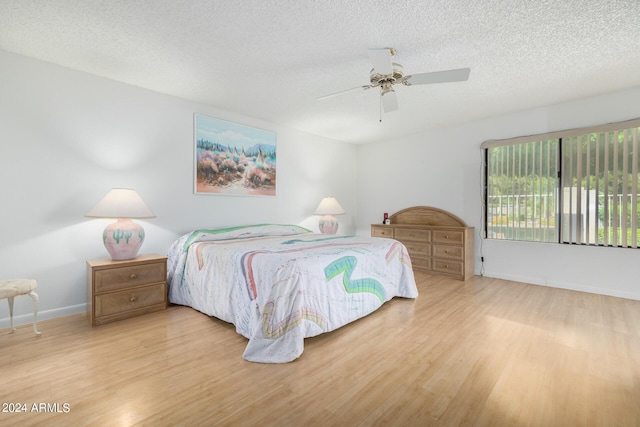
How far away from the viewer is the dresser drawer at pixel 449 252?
3932 millimetres

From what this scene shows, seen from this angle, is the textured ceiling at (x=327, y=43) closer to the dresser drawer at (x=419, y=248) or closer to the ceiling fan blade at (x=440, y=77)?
the ceiling fan blade at (x=440, y=77)

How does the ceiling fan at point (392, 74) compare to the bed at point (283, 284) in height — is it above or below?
above

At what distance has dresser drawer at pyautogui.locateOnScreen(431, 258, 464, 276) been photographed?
3.93 m

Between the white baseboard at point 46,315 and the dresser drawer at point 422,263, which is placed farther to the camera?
the dresser drawer at point 422,263

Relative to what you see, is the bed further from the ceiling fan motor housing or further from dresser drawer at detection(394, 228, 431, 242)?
the ceiling fan motor housing

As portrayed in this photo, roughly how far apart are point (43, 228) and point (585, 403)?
4.04m

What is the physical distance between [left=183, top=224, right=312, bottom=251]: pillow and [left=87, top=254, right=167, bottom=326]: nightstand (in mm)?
382

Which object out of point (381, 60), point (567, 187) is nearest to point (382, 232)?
point (567, 187)

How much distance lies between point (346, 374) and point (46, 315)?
273 cm

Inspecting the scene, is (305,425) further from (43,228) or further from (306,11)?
(43,228)

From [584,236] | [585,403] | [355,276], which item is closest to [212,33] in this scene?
[355,276]

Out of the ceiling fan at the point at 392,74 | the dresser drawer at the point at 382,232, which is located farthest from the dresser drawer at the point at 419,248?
the ceiling fan at the point at 392,74

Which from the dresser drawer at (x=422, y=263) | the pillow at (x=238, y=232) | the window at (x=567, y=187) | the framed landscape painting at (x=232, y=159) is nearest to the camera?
the pillow at (x=238, y=232)

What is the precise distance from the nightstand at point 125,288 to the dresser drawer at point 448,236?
3551 mm
